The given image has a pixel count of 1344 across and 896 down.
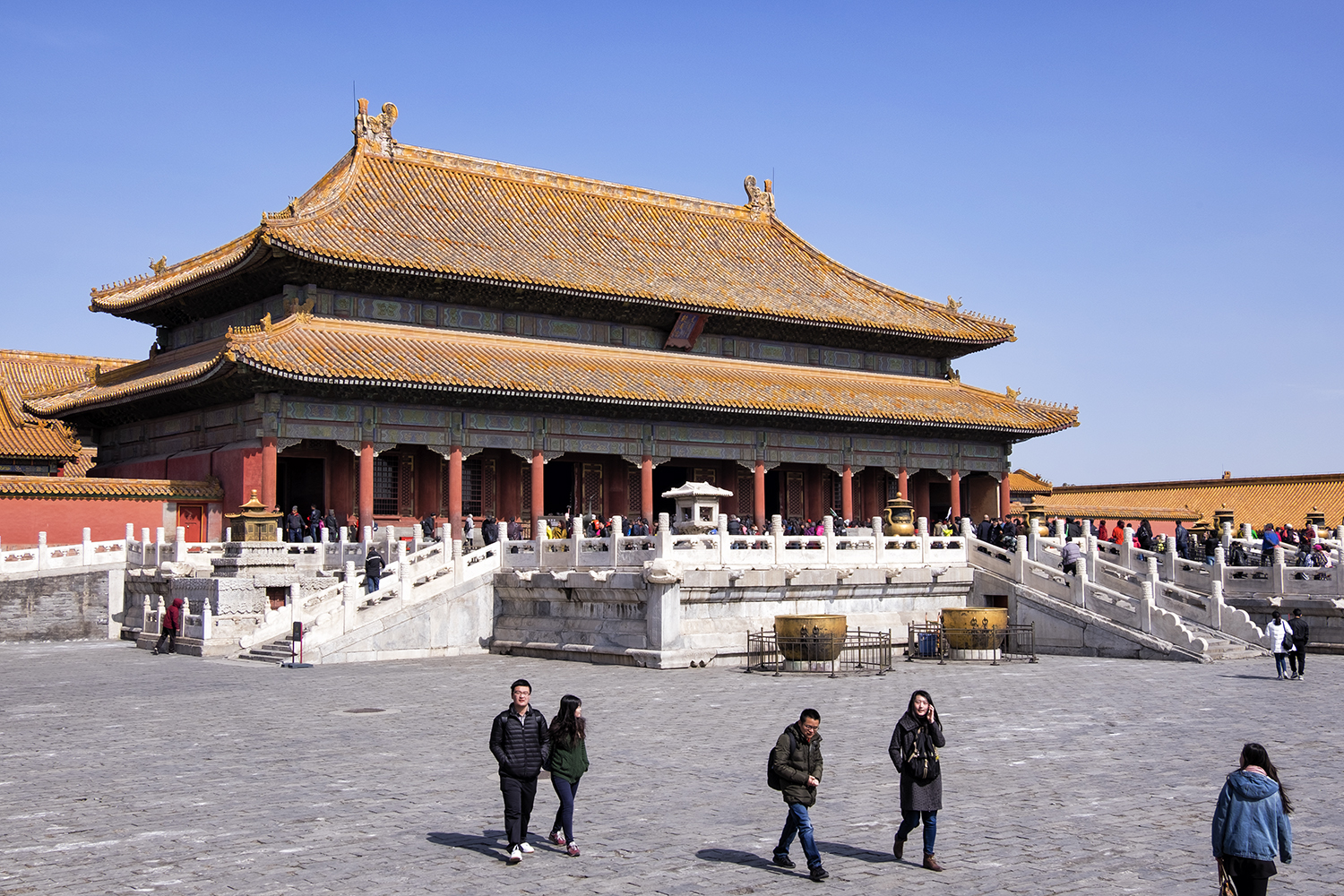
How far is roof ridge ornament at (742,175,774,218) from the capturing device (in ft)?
167

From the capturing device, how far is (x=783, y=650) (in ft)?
78.0

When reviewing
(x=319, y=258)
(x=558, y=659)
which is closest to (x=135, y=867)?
(x=558, y=659)

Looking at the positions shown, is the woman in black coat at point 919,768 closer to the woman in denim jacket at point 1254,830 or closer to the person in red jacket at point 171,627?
the woman in denim jacket at point 1254,830

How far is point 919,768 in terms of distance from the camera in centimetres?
987

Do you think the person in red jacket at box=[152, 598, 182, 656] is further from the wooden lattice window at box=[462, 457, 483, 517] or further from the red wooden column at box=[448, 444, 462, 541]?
the wooden lattice window at box=[462, 457, 483, 517]

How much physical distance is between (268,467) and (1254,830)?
29.1 m

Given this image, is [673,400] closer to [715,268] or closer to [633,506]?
[633,506]

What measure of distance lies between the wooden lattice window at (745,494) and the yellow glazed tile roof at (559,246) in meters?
5.19

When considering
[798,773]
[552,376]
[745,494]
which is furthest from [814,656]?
[745,494]

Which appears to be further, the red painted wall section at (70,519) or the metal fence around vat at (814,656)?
the red painted wall section at (70,519)

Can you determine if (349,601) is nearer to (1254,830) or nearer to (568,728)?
(568,728)

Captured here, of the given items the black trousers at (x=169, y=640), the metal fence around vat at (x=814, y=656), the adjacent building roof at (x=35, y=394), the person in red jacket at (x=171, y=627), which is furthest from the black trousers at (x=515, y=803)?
the adjacent building roof at (x=35, y=394)

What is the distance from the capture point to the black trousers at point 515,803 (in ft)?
33.0

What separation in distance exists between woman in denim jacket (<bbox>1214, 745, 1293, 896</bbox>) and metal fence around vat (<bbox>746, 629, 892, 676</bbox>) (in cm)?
1525
